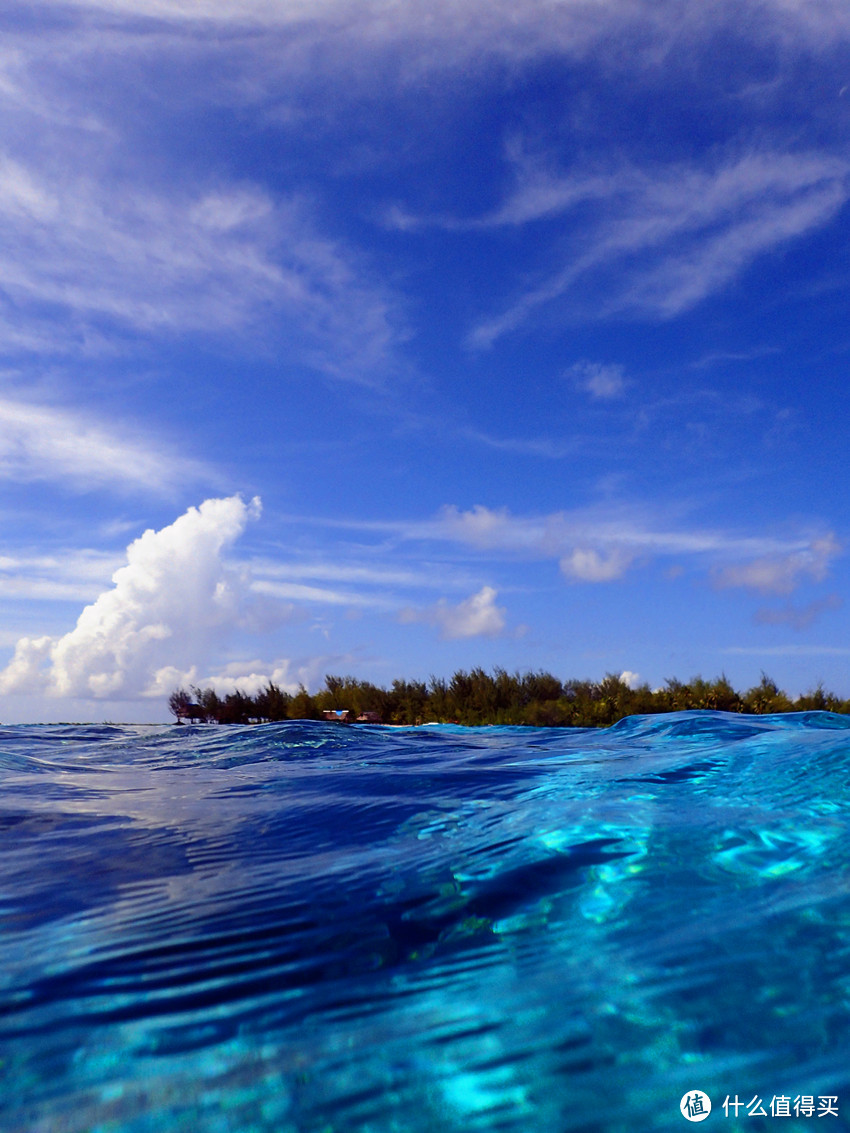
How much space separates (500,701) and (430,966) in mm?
14565

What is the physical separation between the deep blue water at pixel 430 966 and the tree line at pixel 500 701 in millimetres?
11435

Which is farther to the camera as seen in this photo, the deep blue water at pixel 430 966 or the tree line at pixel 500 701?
the tree line at pixel 500 701

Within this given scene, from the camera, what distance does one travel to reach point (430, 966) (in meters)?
1.46

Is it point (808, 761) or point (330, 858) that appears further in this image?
point (808, 761)

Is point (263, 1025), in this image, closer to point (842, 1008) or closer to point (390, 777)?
point (842, 1008)

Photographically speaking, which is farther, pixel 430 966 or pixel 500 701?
pixel 500 701

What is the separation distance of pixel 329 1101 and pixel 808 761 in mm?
3098

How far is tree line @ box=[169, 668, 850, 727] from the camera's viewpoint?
14125mm

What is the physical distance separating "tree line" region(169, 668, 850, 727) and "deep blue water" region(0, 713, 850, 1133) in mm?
11435

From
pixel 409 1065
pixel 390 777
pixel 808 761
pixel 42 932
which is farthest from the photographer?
pixel 390 777

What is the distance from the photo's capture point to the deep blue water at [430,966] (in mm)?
1079

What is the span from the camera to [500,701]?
621 inches

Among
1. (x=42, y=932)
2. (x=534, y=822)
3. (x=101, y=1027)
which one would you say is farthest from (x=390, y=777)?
(x=101, y=1027)

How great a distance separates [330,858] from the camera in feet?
7.25
